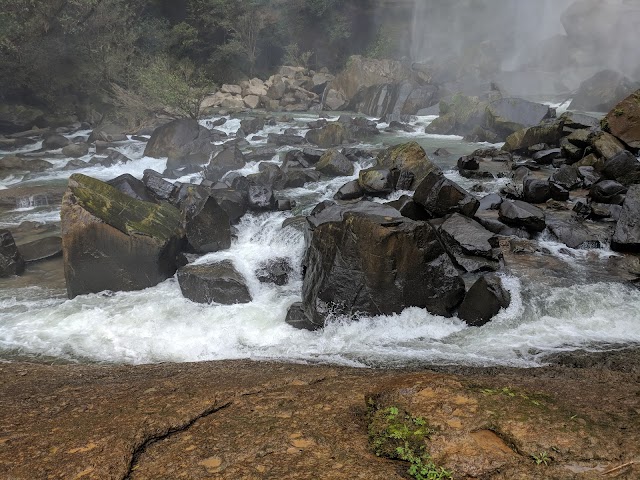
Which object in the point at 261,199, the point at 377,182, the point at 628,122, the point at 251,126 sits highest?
the point at 628,122

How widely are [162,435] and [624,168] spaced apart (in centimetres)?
1124

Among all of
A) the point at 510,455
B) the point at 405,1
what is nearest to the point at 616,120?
the point at 510,455

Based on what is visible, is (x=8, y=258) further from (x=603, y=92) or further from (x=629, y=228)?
(x=603, y=92)

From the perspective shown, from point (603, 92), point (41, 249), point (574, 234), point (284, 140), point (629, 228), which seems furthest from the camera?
point (603, 92)

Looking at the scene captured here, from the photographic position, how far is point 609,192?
9.82 metres

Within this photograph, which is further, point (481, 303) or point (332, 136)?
point (332, 136)

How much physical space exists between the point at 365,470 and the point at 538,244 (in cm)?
698

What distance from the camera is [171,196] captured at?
12.1 meters

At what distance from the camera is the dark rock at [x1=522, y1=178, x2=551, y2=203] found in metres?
10.3

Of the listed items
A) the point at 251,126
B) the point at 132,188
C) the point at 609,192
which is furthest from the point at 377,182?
the point at 251,126

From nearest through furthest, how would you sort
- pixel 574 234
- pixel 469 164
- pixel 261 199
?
pixel 574 234, pixel 261 199, pixel 469 164

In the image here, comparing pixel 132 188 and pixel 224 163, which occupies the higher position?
pixel 132 188

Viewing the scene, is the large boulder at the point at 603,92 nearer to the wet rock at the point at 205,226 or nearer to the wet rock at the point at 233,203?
the wet rock at the point at 233,203

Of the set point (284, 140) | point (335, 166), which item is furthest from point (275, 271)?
point (284, 140)
